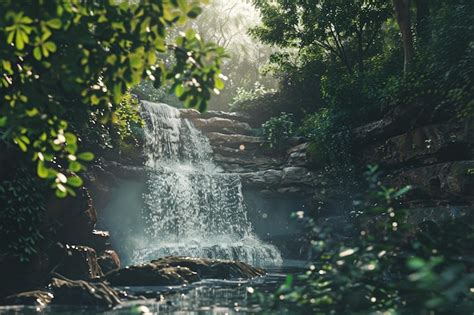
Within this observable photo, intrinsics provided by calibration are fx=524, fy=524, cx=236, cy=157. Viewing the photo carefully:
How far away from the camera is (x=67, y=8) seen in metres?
4.30

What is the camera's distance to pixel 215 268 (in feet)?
53.4

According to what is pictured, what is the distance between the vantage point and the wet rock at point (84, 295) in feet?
35.8

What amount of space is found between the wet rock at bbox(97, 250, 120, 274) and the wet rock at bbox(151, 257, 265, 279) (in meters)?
1.74

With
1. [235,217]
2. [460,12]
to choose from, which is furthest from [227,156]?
[460,12]

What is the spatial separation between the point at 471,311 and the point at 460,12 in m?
17.3

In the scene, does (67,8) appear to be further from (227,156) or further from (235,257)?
(227,156)

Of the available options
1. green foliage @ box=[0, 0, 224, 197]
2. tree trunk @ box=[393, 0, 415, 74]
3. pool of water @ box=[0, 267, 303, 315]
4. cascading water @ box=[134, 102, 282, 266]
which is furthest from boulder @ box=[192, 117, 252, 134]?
green foliage @ box=[0, 0, 224, 197]

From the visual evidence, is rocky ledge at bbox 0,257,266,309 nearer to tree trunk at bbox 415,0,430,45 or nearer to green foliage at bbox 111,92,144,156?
green foliage at bbox 111,92,144,156

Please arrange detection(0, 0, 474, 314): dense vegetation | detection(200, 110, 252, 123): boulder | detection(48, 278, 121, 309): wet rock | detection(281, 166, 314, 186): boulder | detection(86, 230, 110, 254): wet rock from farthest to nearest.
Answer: detection(200, 110, 252, 123): boulder → detection(281, 166, 314, 186): boulder → detection(86, 230, 110, 254): wet rock → detection(48, 278, 121, 309): wet rock → detection(0, 0, 474, 314): dense vegetation


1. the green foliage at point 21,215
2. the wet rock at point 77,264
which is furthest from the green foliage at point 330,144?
the green foliage at point 21,215

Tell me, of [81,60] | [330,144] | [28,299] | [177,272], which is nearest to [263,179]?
[330,144]

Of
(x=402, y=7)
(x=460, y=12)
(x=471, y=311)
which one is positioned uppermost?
(x=402, y=7)

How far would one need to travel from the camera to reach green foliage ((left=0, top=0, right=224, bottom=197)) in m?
4.34

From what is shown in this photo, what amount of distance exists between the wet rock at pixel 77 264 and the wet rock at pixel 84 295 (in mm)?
2829
